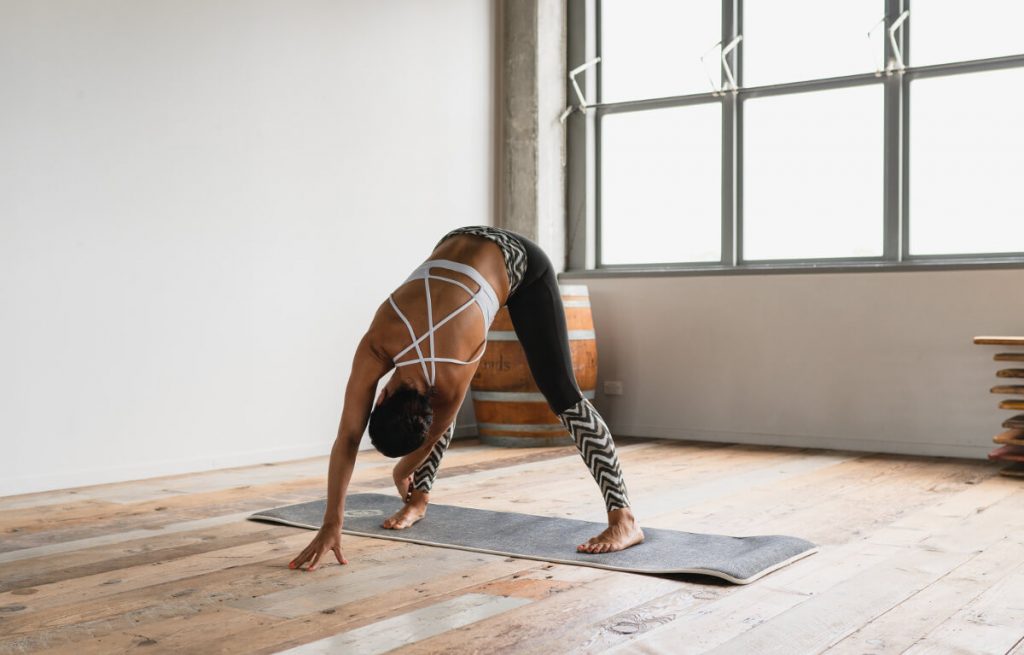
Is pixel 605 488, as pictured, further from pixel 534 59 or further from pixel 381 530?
pixel 534 59

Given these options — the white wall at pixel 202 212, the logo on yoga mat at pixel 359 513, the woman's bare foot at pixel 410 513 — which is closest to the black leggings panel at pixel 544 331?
the woman's bare foot at pixel 410 513

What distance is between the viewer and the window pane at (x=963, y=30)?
193 inches

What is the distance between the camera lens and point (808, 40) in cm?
538

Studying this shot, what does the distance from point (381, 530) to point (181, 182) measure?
1880 mm

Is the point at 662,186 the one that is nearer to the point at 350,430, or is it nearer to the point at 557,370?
the point at 557,370

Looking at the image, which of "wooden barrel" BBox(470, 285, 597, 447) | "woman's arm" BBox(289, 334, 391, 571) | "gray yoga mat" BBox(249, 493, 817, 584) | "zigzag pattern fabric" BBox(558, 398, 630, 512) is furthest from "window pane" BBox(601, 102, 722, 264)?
"woman's arm" BBox(289, 334, 391, 571)

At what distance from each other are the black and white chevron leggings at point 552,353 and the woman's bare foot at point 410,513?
0.62 metres

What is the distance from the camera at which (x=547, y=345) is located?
291cm

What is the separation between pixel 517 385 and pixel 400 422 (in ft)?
9.16

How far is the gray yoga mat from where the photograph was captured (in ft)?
8.79

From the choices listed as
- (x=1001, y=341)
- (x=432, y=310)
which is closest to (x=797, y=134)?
(x=1001, y=341)

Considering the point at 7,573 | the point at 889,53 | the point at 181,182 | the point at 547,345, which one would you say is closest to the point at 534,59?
the point at 889,53

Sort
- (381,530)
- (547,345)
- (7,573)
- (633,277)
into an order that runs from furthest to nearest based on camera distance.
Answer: (633,277), (381,530), (547,345), (7,573)

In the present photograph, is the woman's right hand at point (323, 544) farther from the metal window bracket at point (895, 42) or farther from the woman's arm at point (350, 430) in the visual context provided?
the metal window bracket at point (895, 42)
